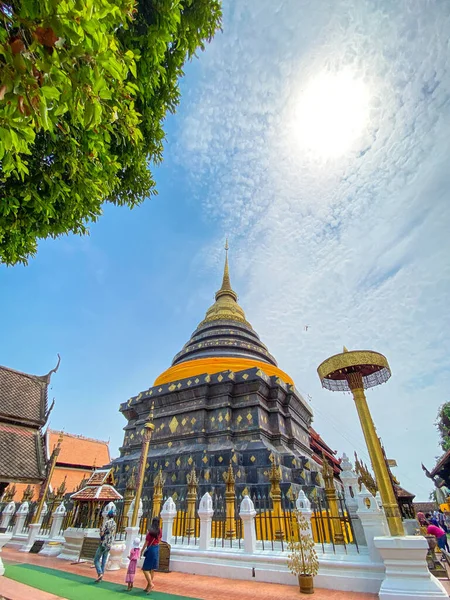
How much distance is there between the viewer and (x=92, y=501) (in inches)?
383

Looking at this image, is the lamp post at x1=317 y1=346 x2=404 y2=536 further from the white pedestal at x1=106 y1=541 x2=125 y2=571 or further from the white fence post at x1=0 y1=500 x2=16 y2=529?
the white fence post at x1=0 y1=500 x2=16 y2=529

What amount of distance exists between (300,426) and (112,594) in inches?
501

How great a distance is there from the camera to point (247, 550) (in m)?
6.83

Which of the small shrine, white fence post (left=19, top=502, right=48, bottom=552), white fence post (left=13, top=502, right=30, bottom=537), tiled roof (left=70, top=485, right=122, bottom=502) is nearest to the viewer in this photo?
tiled roof (left=70, top=485, right=122, bottom=502)

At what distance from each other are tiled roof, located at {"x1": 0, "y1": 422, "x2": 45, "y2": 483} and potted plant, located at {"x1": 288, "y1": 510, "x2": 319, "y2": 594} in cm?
701

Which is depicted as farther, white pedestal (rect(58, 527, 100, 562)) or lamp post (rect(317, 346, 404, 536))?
white pedestal (rect(58, 527, 100, 562))

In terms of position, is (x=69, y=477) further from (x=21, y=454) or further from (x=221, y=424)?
(x=21, y=454)

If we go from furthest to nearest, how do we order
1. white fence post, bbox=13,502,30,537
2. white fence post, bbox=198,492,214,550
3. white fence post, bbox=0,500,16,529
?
white fence post, bbox=0,500,16,529, white fence post, bbox=13,502,30,537, white fence post, bbox=198,492,214,550

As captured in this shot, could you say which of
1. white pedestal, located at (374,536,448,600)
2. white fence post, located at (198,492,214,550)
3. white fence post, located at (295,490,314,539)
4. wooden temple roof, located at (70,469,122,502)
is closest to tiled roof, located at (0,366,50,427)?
wooden temple roof, located at (70,469,122,502)

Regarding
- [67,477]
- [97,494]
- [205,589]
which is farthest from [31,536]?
[67,477]

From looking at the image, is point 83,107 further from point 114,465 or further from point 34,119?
point 114,465

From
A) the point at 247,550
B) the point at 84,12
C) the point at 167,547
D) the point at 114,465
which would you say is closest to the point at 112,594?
the point at 167,547

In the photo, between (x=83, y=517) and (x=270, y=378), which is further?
(x=270, y=378)

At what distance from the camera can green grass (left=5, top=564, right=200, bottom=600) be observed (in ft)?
17.7
